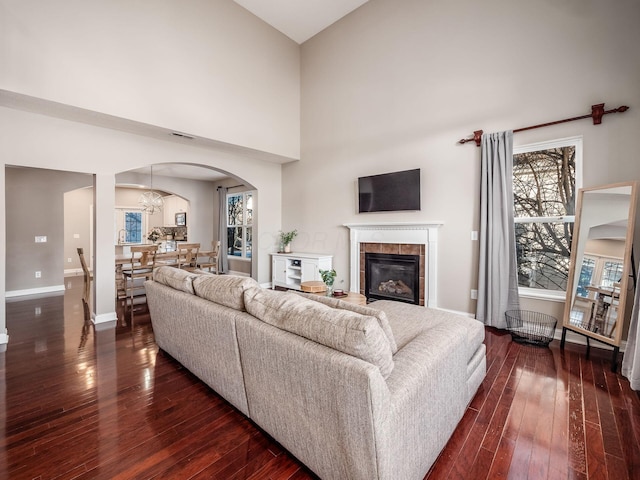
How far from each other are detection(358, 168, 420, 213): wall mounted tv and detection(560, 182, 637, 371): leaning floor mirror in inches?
73.6

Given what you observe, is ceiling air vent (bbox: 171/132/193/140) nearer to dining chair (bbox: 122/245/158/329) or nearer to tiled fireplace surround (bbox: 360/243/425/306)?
dining chair (bbox: 122/245/158/329)

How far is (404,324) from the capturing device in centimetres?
222

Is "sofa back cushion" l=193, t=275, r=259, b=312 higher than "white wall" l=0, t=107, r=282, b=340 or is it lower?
lower

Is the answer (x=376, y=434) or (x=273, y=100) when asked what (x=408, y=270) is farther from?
(x=273, y=100)

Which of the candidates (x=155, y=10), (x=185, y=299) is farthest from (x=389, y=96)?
(x=185, y=299)

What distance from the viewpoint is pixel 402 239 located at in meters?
4.45

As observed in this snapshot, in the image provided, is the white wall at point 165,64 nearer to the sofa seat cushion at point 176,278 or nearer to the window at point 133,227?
the sofa seat cushion at point 176,278

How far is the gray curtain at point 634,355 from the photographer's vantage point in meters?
2.25

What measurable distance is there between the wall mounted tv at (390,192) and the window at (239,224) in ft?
12.3

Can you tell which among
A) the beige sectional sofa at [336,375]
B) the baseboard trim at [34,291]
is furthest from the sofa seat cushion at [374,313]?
the baseboard trim at [34,291]

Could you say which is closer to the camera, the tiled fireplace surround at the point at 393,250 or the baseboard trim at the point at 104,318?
the baseboard trim at the point at 104,318

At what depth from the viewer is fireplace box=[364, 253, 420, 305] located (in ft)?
14.4

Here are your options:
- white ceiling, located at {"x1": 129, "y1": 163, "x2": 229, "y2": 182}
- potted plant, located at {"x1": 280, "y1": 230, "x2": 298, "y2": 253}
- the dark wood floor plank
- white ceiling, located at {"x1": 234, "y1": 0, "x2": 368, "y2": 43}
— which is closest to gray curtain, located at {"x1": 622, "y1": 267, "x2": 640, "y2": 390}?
the dark wood floor plank

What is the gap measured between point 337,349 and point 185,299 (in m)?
1.52
